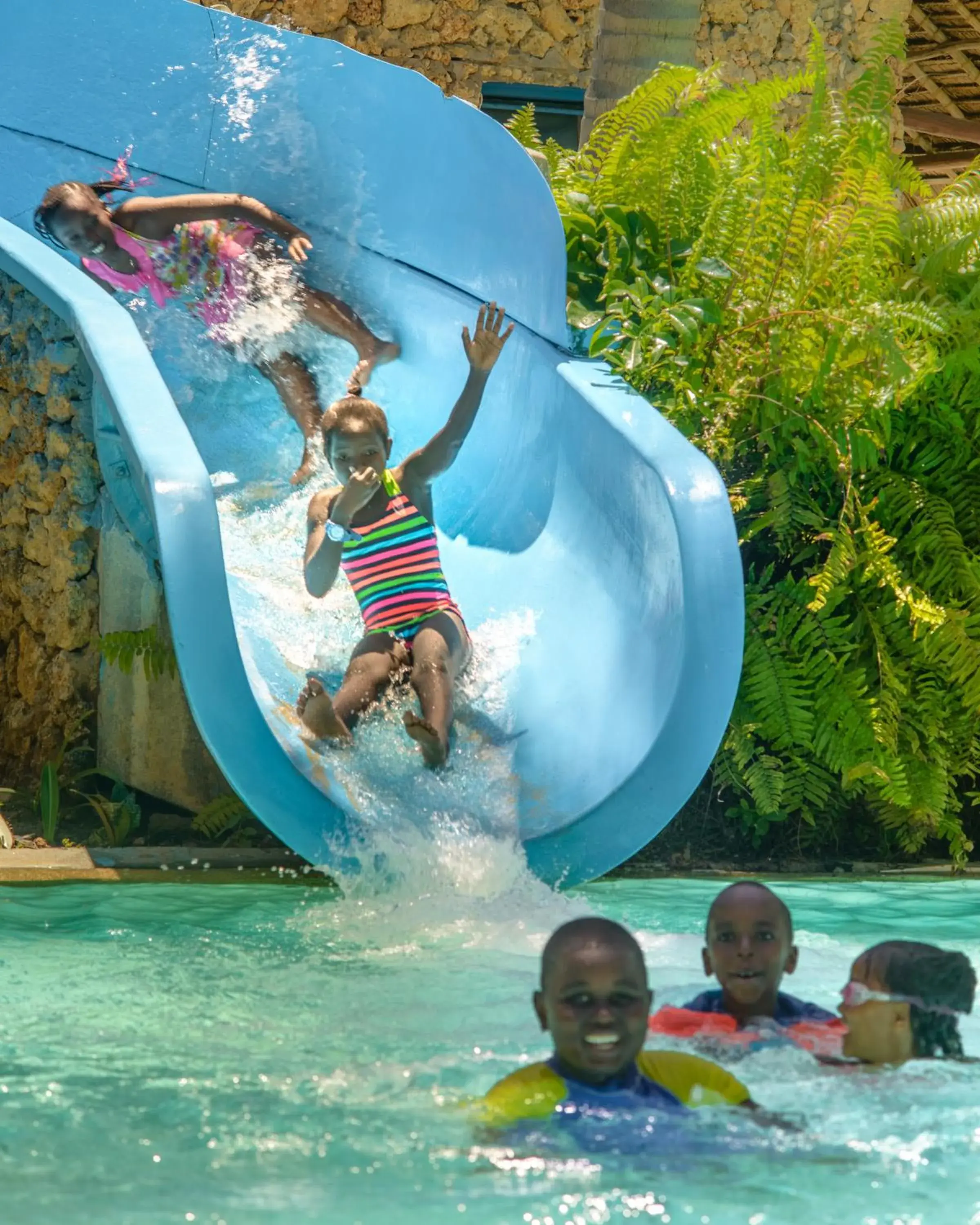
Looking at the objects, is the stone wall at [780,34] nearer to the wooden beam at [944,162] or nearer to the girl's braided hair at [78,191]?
the wooden beam at [944,162]

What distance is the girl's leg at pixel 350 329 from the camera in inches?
211

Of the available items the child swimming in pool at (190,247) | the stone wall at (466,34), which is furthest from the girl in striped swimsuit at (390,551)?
the stone wall at (466,34)

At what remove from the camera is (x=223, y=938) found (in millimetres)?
3330

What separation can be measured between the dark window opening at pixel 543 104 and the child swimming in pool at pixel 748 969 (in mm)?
6702

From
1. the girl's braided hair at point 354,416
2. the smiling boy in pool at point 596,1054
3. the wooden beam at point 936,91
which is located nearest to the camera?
the smiling boy in pool at point 596,1054

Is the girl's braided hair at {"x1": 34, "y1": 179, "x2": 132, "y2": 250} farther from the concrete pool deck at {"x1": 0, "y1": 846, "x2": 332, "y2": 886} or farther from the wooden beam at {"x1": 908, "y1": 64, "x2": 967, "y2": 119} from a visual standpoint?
the wooden beam at {"x1": 908, "y1": 64, "x2": 967, "y2": 119}

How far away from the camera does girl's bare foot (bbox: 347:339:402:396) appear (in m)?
5.32

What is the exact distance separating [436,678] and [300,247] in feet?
7.54

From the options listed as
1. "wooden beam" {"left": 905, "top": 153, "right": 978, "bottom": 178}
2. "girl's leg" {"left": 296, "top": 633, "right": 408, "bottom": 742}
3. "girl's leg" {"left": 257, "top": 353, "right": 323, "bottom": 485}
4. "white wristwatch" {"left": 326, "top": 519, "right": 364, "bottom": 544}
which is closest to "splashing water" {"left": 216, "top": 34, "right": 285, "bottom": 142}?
"girl's leg" {"left": 257, "top": 353, "right": 323, "bottom": 485}

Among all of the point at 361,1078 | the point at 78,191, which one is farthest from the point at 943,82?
the point at 361,1078

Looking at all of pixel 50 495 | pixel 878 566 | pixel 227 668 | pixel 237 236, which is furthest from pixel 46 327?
pixel 878 566

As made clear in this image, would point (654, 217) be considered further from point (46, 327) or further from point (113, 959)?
point (113, 959)

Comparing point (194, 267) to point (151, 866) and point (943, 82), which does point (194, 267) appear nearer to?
point (151, 866)

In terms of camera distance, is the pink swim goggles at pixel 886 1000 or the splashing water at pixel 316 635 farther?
the splashing water at pixel 316 635
